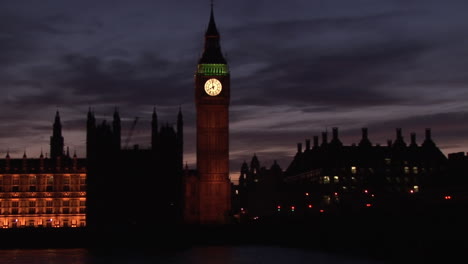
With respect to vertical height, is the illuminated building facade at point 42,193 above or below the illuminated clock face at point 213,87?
below

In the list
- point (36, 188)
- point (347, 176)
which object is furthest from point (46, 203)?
point (347, 176)

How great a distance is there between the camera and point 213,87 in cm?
12381

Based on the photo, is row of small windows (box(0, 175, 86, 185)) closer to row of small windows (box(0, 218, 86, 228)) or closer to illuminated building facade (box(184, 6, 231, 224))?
row of small windows (box(0, 218, 86, 228))

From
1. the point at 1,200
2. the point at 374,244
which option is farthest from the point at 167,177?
the point at 374,244

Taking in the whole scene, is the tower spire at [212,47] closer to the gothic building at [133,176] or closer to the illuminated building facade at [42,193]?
the gothic building at [133,176]

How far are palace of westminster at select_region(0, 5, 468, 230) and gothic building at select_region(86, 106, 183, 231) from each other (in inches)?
4.8

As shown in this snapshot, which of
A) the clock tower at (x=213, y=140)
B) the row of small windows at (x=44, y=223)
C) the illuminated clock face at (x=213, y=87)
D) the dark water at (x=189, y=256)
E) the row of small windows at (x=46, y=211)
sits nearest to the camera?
the dark water at (x=189, y=256)

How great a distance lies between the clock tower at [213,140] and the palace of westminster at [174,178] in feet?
0.38

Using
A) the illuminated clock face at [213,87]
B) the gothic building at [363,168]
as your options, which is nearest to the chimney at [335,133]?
the gothic building at [363,168]

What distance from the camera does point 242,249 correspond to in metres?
97.6

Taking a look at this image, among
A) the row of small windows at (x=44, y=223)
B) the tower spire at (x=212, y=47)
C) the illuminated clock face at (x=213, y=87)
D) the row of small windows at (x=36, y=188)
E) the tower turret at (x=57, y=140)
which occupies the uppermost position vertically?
the tower spire at (x=212, y=47)

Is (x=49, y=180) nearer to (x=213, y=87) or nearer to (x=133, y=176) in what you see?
(x=133, y=176)

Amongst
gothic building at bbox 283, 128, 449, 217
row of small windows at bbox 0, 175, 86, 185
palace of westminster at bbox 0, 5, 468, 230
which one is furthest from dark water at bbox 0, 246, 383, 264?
gothic building at bbox 283, 128, 449, 217

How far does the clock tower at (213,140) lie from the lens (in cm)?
12169
